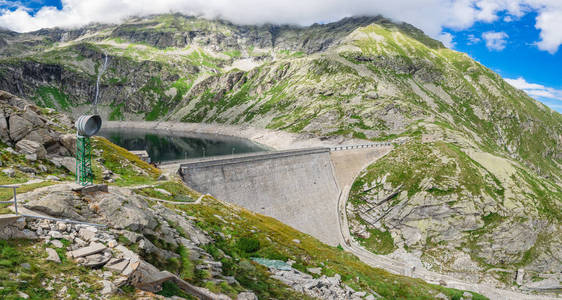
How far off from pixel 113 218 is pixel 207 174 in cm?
4885

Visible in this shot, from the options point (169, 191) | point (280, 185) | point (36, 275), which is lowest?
point (280, 185)

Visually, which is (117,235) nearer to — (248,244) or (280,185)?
(248,244)

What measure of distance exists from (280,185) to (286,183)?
250cm

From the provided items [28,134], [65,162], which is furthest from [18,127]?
[65,162]

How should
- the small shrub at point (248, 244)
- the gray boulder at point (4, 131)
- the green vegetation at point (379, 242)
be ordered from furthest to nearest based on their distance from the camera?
1. the green vegetation at point (379, 242)
2. the gray boulder at point (4, 131)
3. the small shrub at point (248, 244)

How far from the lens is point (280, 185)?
261 ft

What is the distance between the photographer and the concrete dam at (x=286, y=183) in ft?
223

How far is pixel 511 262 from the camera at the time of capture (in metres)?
71.5

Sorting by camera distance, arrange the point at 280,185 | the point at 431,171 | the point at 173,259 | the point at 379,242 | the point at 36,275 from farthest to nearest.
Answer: the point at 431,171
the point at 280,185
the point at 379,242
the point at 173,259
the point at 36,275

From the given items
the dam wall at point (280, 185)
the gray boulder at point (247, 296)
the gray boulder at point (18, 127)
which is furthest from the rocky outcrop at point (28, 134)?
the gray boulder at point (247, 296)

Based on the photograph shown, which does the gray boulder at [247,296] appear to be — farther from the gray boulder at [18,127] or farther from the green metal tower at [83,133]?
the gray boulder at [18,127]

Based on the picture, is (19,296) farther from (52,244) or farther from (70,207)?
(70,207)

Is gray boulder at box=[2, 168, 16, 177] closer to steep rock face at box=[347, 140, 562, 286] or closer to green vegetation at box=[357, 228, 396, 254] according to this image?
green vegetation at box=[357, 228, 396, 254]

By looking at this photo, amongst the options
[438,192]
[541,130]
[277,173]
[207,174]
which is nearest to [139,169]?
[207,174]
